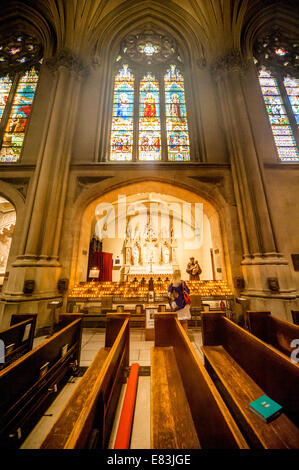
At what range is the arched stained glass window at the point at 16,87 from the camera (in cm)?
671

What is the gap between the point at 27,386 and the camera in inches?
63.8

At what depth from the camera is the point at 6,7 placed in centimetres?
857

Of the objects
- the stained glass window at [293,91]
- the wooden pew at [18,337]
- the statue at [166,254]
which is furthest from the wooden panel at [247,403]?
the stained glass window at [293,91]

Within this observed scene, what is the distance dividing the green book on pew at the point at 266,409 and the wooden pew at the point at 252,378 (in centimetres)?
9

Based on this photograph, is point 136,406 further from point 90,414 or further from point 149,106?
point 149,106

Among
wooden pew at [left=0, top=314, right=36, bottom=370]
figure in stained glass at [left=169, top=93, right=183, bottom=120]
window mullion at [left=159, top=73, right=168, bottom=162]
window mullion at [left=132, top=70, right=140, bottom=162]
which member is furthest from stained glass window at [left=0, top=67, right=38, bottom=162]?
wooden pew at [left=0, top=314, right=36, bottom=370]

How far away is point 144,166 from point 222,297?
16.6 feet

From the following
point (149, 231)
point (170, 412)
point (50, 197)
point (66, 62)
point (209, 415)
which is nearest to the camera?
point (209, 415)

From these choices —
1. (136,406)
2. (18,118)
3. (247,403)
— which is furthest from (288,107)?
(18,118)

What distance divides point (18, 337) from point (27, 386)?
1283 mm

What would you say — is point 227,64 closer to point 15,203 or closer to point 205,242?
point 205,242

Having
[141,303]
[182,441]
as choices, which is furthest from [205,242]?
[182,441]

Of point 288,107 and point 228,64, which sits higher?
point 228,64

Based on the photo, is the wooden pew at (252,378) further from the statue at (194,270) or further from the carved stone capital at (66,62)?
the carved stone capital at (66,62)
